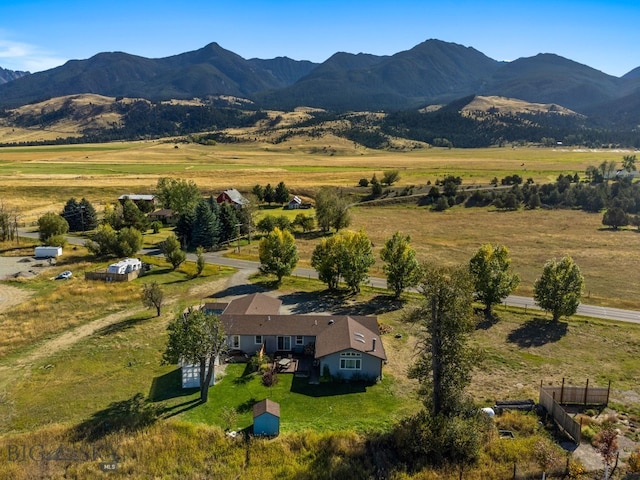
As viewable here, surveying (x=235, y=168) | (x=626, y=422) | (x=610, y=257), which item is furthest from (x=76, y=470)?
(x=235, y=168)

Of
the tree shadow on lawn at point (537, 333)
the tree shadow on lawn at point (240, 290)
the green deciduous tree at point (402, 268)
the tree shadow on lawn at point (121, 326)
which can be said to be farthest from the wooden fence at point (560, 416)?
the tree shadow on lawn at point (121, 326)

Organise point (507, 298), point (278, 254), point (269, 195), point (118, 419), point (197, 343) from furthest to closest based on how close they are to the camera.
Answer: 1. point (269, 195)
2. point (278, 254)
3. point (507, 298)
4. point (197, 343)
5. point (118, 419)

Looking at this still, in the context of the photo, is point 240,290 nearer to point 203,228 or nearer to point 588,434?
point 203,228

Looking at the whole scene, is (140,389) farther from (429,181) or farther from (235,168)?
(235,168)

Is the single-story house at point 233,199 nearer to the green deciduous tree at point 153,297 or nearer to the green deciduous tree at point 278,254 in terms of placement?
the green deciduous tree at point 278,254

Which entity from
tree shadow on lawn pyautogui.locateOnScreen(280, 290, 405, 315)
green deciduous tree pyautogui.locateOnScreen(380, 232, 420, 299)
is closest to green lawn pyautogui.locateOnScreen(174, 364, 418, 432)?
tree shadow on lawn pyautogui.locateOnScreen(280, 290, 405, 315)

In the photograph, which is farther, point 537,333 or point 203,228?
point 203,228

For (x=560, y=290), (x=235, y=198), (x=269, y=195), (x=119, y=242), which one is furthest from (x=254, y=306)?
(x=269, y=195)
